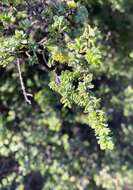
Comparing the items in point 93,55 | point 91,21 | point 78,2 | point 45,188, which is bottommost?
point 45,188

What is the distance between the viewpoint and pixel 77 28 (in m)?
2.00

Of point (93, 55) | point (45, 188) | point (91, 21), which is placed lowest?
point (45, 188)

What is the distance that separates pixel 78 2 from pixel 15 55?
34cm

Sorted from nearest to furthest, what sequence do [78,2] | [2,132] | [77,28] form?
[78,2], [2,132], [77,28]

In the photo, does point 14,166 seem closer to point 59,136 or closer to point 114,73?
point 59,136

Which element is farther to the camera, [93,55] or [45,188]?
[45,188]

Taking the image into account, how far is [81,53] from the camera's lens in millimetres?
1591

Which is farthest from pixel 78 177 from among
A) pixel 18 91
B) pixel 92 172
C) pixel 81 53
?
pixel 81 53

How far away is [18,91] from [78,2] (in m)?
0.93

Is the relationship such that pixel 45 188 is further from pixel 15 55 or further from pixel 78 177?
pixel 15 55

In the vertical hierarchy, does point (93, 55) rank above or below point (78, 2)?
below

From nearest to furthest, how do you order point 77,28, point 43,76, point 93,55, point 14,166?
point 93,55
point 77,28
point 14,166
point 43,76

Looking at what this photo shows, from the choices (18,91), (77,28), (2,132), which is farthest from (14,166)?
(77,28)

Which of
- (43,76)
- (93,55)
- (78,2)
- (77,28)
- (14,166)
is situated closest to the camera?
(93,55)
